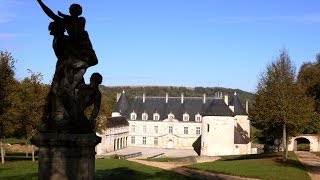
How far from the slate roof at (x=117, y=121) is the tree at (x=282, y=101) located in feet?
87.0

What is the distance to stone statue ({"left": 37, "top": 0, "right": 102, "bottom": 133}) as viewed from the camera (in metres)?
7.41

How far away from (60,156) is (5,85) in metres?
26.0

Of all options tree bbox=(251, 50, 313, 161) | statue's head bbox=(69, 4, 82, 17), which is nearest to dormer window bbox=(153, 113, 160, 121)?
tree bbox=(251, 50, 313, 161)

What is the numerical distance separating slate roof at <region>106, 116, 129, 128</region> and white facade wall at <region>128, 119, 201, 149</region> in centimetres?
244

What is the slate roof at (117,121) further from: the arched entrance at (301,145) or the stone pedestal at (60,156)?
the stone pedestal at (60,156)

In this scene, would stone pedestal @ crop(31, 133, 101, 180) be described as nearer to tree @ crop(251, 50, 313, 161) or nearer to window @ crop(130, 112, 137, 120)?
tree @ crop(251, 50, 313, 161)

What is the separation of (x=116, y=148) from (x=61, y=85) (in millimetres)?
56687

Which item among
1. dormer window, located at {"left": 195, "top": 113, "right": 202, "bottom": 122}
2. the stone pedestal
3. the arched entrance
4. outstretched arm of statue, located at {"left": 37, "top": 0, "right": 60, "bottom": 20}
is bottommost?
the arched entrance

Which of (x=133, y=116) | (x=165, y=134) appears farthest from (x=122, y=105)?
(x=165, y=134)

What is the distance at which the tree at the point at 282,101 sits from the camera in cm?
3441

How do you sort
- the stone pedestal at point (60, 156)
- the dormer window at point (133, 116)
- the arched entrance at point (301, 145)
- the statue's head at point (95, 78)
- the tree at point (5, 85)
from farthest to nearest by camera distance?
the dormer window at point (133, 116) < the arched entrance at point (301, 145) < the tree at point (5, 85) < the statue's head at point (95, 78) < the stone pedestal at point (60, 156)

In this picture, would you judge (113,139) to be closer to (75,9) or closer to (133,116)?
(133,116)

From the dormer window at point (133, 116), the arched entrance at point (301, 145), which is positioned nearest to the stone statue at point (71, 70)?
the arched entrance at point (301, 145)

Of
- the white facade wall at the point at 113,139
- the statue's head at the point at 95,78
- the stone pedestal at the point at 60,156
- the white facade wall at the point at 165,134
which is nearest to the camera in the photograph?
the stone pedestal at the point at 60,156
